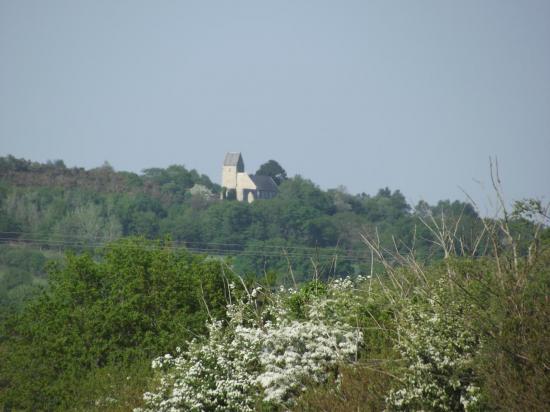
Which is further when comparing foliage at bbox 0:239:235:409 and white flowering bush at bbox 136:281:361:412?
foliage at bbox 0:239:235:409

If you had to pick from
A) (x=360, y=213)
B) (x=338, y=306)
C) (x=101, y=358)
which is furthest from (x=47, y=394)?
(x=360, y=213)

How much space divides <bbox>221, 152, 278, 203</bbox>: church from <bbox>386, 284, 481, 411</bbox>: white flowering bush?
100550 mm

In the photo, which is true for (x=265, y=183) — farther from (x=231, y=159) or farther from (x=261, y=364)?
(x=261, y=364)

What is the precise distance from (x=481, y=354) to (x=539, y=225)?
1.60 meters

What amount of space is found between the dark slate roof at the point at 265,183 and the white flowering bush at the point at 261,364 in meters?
112

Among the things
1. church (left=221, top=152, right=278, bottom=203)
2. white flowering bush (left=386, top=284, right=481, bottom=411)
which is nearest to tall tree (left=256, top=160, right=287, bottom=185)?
church (left=221, top=152, right=278, bottom=203)

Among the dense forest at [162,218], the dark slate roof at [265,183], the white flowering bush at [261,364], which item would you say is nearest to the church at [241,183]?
the dark slate roof at [265,183]

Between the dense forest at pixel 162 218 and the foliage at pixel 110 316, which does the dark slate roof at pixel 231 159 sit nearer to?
the dense forest at pixel 162 218

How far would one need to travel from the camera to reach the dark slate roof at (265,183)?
125 m

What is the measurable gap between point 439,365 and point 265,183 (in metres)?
119

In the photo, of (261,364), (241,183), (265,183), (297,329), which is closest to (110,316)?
(261,364)

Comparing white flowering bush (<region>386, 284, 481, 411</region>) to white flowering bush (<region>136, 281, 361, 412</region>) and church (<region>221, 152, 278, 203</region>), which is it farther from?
church (<region>221, 152, 278, 203</region>)

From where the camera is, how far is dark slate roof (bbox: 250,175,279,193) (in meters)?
125

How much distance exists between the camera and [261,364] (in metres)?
10.8
